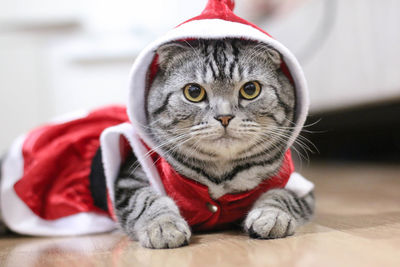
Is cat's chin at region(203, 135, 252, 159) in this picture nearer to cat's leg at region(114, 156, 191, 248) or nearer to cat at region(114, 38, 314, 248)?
cat at region(114, 38, 314, 248)

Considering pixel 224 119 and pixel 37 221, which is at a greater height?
pixel 224 119

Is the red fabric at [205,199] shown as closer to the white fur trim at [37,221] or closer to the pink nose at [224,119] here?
the pink nose at [224,119]

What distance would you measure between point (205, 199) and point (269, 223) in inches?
6.4

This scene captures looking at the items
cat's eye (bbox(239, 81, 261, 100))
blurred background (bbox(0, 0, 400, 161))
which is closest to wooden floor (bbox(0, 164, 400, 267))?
cat's eye (bbox(239, 81, 261, 100))

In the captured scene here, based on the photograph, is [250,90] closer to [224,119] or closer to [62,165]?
[224,119]

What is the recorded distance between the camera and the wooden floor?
739mm

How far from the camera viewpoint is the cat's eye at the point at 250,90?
0.98m

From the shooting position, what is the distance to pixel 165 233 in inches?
34.6

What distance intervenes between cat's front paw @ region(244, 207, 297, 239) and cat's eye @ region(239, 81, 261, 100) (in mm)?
243

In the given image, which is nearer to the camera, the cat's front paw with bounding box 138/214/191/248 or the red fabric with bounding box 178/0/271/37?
the cat's front paw with bounding box 138/214/191/248

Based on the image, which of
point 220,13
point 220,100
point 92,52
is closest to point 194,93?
point 220,100

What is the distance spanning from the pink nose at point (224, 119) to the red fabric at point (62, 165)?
1.51ft

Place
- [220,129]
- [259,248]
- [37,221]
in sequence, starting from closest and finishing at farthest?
[259,248] < [220,129] < [37,221]

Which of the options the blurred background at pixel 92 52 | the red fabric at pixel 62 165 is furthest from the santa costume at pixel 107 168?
the blurred background at pixel 92 52
